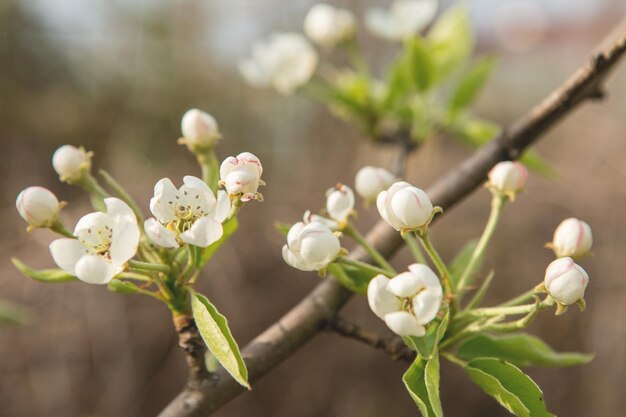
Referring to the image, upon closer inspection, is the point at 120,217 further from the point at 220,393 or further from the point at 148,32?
the point at 148,32

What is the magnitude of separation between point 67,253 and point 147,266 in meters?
0.07

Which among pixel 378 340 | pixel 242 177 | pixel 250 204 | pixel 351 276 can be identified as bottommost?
pixel 250 204

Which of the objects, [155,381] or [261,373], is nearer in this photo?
[261,373]

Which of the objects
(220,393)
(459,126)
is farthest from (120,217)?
(459,126)

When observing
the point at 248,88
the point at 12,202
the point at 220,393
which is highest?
the point at 220,393

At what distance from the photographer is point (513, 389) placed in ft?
1.92

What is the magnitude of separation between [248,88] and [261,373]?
5.61 m

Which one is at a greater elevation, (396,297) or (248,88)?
(396,297)

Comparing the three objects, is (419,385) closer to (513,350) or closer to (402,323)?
(402,323)

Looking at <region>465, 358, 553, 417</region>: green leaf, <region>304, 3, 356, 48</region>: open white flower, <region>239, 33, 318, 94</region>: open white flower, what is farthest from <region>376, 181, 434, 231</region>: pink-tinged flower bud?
<region>304, 3, 356, 48</region>: open white flower

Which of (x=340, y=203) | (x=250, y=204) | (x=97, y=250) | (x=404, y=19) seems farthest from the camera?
(x=250, y=204)

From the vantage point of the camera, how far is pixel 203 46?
6.03m

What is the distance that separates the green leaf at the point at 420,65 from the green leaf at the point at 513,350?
0.51 meters

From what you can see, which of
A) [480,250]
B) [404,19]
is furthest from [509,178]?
[404,19]
